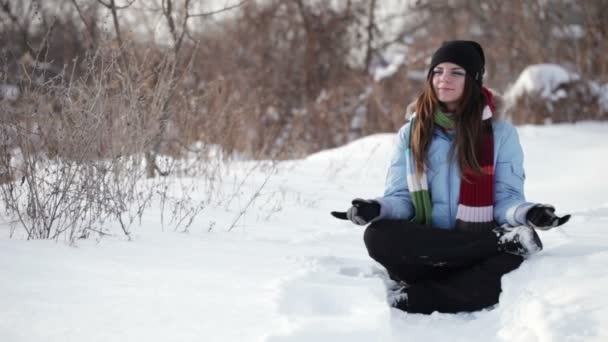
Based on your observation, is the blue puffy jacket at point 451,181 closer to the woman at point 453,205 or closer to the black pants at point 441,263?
the woman at point 453,205

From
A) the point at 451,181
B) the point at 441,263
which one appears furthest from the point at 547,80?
the point at 441,263

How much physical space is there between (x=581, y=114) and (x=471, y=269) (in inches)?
312

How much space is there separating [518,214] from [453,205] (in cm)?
33

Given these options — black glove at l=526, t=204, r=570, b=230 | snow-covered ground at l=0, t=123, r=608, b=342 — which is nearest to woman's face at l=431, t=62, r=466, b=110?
black glove at l=526, t=204, r=570, b=230

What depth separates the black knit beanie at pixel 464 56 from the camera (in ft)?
9.32

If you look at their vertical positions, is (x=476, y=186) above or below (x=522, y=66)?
below

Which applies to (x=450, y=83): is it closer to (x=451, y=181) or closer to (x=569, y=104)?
(x=451, y=181)

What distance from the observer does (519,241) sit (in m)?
2.54

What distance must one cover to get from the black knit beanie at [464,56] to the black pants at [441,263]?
768mm

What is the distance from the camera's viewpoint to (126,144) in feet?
12.7

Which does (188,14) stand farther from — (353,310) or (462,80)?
(353,310)

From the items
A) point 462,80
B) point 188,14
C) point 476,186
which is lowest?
point 476,186

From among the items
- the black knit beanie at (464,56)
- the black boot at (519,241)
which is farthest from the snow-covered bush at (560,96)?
the black boot at (519,241)

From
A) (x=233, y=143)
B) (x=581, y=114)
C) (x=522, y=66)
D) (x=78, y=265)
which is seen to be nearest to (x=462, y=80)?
(x=78, y=265)
